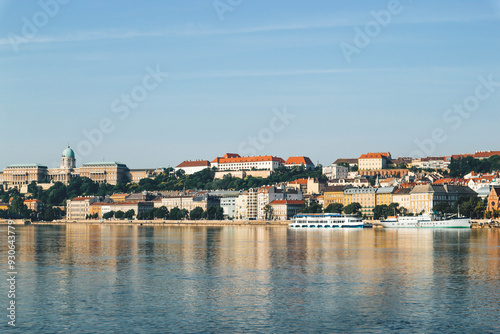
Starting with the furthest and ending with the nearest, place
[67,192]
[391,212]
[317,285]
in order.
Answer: [67,192]
[391,212]
[317,285]

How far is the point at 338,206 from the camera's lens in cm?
8819

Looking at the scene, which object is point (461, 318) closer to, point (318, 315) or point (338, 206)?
point (318, 315)

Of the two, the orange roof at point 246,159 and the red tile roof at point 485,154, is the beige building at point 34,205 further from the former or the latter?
the red tile roof at point 485,154

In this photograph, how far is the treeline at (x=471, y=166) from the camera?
356 ft

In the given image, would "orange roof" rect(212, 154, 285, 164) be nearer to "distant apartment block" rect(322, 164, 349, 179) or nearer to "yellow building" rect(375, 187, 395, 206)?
"distant apartment block" rect(322, 164, 349, 179)

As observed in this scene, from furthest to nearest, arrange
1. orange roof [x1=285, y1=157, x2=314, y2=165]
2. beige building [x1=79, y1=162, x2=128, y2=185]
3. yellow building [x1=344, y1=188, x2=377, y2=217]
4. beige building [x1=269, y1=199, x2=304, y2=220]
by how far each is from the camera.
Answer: beige building [x1=79, y1=162, x2=128, y2=185] < orange roof [x1=285, y1=157, x2=314, y2=165] < beige building [x1=269, y1=199, x2=304, y2=220] < yellow building [x1=344, y1=188, x2=377, y2=217]

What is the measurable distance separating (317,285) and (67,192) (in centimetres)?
12173

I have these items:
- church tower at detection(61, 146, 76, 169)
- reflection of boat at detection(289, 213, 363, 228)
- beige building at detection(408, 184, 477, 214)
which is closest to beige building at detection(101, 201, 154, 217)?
church tower at detection(61, 146, 76, 169)

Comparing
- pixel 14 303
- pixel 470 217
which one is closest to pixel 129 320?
pixel 14 303

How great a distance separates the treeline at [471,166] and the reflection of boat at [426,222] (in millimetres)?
39940

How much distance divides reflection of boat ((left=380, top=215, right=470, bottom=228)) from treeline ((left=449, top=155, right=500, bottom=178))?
39.9 m

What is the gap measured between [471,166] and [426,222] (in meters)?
44.4

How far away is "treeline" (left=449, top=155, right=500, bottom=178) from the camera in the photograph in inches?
4272

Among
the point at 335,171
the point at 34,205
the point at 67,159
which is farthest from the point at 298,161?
the point at 67,159
